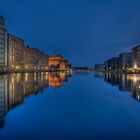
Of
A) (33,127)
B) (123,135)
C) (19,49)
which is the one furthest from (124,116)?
(19,49)

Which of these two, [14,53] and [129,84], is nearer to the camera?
[129,84]

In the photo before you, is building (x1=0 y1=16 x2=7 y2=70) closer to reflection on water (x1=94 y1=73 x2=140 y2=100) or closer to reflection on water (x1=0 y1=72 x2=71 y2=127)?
reflection on water (x1=94 y1=73 x2=140 y2=100)

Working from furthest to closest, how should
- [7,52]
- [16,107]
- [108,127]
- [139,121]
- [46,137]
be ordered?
[7,52] < [16,107] < [139,121] < [108,127] < [46,137]

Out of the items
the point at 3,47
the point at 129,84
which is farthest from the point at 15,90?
the point at 3,47

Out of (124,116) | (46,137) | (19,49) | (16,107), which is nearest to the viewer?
(46,137)

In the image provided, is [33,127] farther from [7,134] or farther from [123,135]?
[123,135]

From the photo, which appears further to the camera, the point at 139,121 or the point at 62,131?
the point at 139,121

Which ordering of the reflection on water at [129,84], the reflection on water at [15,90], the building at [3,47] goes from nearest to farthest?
the reflection on water at [15,90] → the reflection on water at [129,84] → the building at [3,47]

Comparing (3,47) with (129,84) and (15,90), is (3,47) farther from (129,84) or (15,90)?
(15,90)

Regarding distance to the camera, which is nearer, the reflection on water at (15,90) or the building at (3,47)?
the reflection on water at (15,90)

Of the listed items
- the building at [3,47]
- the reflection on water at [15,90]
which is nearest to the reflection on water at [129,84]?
the reflection on water at [15,90]

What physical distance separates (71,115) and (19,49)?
162524 millimetres

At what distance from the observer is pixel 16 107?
17438 millimetres

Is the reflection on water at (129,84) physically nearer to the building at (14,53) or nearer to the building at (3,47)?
the building at (3,47)
